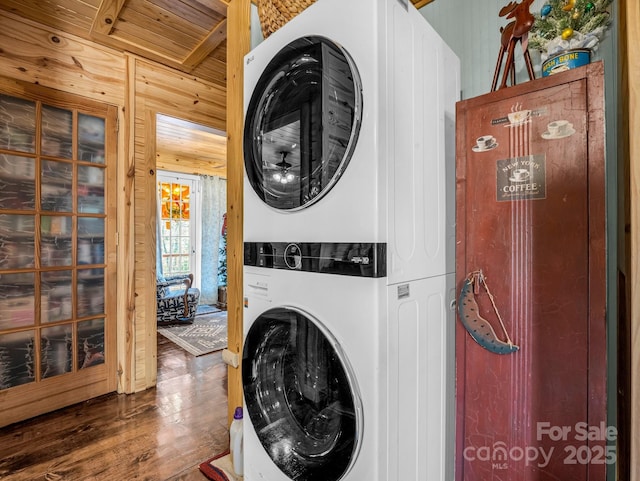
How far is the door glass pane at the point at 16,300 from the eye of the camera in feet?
6.69

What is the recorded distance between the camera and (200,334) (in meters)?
3.98

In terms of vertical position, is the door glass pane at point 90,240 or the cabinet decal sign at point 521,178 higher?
the cabinet decal sign at point 521,178

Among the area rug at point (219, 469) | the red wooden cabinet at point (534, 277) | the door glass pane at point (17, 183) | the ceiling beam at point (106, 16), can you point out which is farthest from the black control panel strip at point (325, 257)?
the door glass pane at point (17, 183)

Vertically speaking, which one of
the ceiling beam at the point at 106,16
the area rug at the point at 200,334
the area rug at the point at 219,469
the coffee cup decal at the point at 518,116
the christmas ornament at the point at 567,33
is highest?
the ceiling beam at the point at 106,16

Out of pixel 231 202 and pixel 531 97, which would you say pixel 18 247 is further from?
pixel 531 97

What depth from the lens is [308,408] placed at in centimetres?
102

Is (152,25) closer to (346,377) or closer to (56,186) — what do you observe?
(56,186)

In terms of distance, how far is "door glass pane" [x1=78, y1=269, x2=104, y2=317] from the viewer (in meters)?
2.36

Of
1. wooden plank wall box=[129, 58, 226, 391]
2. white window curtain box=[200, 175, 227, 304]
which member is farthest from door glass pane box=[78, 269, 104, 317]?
white window curtain box=[200, 175, 227, 304]

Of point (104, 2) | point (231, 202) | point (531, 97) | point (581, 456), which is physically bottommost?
point (581, 456)

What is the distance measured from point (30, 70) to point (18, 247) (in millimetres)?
1186

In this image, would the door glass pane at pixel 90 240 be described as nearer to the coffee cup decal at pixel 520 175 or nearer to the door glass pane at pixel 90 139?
the door glass pane at pixel 90 139

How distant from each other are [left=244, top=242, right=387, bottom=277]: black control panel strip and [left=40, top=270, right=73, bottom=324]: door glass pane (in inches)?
78.0

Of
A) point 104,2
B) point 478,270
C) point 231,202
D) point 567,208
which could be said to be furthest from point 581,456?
point 104,2
